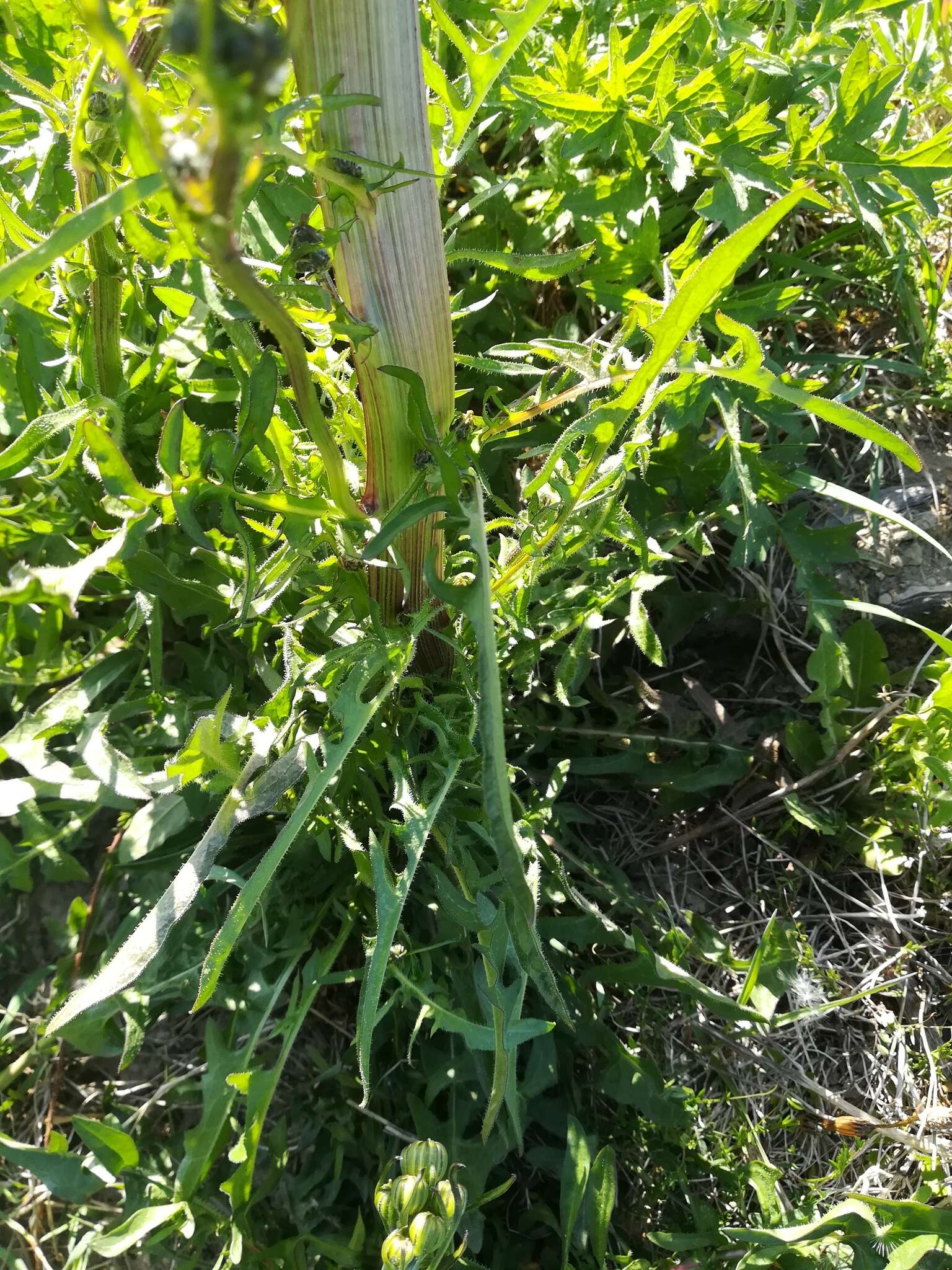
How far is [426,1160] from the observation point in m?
1.00

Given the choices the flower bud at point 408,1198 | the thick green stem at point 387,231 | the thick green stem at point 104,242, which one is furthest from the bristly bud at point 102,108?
the flower bud at point 408,1198

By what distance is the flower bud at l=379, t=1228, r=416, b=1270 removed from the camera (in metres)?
0.89

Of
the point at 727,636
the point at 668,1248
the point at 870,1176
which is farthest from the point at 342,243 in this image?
the point at 870,1176

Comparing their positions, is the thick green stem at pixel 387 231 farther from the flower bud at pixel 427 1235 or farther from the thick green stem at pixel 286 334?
the flower bud at pixel 427 1235

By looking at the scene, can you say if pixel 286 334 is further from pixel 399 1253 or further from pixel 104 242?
pixel 399 1253

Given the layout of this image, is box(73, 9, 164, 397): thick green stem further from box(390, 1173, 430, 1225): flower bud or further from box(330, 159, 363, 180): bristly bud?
box(390, 1173, 430, 1225): flower bud

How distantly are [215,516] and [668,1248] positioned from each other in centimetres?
112

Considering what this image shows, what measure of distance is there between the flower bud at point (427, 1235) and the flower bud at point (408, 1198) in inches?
0.7

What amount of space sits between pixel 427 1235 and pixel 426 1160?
0.32 feet

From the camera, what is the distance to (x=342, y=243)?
32.7 inches

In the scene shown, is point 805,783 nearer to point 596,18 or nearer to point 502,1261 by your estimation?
point 502,1261

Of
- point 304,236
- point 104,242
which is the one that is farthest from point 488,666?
point 104,242

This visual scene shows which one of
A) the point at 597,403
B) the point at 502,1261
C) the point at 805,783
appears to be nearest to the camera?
the point at 597,403

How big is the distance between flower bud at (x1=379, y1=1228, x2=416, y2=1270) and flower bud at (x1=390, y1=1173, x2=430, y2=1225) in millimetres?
41
